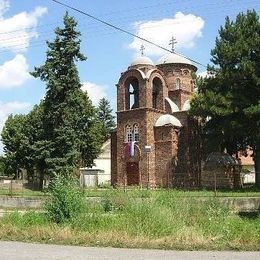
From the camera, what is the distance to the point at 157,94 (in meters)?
50.2

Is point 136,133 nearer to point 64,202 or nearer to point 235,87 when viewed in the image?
point 235,87

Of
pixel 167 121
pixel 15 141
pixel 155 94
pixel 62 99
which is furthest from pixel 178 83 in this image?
pixel 15 141

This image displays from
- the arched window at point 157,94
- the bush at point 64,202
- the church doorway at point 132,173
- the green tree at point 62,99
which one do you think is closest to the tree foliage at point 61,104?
the green tree at point 62,99

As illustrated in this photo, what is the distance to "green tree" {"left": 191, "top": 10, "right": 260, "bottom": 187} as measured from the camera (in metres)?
39.7

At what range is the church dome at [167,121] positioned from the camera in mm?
46684

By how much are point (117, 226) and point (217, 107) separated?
1084 inches

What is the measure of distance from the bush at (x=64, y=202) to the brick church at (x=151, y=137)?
27.9 meters

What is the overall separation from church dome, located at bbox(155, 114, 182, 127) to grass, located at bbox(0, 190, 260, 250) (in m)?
29.9

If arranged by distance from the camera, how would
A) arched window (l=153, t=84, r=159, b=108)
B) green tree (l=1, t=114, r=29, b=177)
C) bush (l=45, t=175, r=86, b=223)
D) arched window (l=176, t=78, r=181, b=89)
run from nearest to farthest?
bush (l=45, t=175, r=86, b=223) → arched window (l=153, t=84, r=159, b=108) → arched window (l=176, t=78, r=181, b=89) → green tree (l=1, t=114, r=29, b=177)

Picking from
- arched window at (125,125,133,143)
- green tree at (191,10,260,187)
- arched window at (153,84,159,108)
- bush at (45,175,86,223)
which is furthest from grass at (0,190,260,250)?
arched window at (153,84,159,108)

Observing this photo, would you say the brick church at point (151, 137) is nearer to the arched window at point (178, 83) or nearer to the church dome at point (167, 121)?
the church dome at point (167, 121)

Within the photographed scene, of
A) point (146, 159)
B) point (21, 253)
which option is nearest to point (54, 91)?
point (146, 159)

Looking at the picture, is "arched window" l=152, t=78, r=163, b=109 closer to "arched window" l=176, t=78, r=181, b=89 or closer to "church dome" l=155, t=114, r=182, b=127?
"church dome" l=155, t=114, r=182, b=127

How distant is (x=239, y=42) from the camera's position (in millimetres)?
41156
